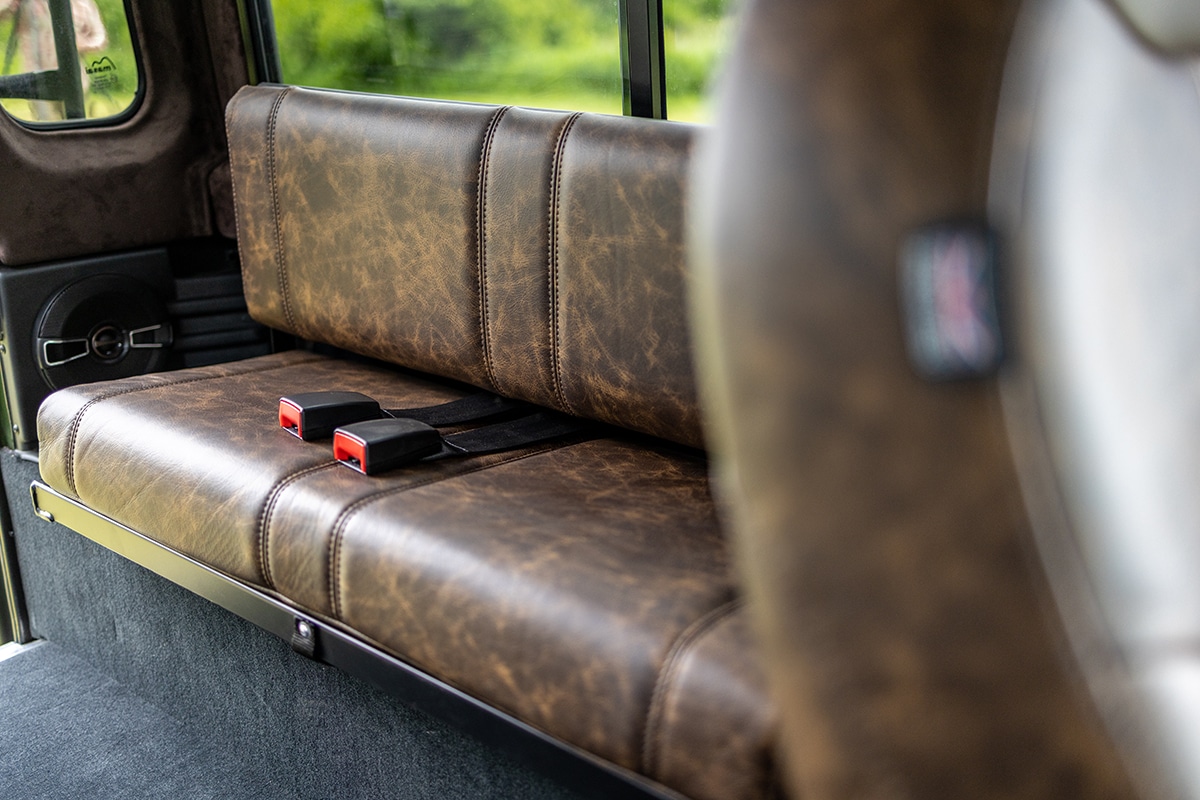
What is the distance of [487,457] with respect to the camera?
7.00 ft

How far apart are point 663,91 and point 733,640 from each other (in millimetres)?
1334

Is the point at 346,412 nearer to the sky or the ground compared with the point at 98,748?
nearer to the sky

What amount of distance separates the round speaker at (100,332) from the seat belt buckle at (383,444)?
3.78 feet

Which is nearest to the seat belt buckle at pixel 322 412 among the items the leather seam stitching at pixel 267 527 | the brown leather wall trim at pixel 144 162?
the leather seam stitching at pixel 267 527

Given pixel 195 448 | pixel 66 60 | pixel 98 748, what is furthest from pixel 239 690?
pixel 66 60

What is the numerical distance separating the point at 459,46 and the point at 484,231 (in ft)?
A: 35.5

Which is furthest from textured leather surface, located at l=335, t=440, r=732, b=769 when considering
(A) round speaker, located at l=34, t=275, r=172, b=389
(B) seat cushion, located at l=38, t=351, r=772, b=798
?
(A) round speaker, located at l=34, t=275, r=172, b=389

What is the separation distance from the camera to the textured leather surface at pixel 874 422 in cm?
82

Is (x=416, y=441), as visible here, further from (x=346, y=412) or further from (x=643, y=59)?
(x=643, y=59)

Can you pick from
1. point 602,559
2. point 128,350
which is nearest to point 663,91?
point 602,559

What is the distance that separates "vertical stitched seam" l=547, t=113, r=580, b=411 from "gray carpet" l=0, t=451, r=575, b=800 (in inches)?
26.9

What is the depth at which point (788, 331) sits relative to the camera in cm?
85

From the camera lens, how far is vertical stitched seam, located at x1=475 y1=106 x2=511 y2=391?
7.56 feet

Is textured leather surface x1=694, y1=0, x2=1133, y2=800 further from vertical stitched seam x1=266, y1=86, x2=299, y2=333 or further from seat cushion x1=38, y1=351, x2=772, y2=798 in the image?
vertical stitched seam x1=266, y1=86, x2=299, y2=333
